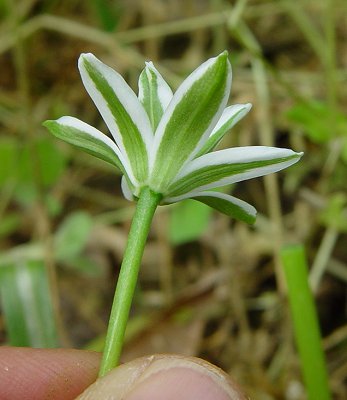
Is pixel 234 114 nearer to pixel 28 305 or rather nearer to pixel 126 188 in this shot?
pixel 126 188

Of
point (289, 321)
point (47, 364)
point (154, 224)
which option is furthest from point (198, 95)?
point (154, 224)

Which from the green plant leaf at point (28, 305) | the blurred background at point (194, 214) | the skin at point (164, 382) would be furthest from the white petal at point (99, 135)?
the green plant leaf at point (28, 305)

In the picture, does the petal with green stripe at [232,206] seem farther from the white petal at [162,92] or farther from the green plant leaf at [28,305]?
the green plant leaf at [28,305]

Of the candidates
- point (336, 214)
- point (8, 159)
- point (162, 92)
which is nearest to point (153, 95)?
point (162, 92)

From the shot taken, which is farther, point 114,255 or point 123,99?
point 114,255

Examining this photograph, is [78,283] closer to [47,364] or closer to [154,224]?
[154,224]

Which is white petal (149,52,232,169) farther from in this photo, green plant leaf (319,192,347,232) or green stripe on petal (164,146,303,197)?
green plant leaf (319,192,347,232)
